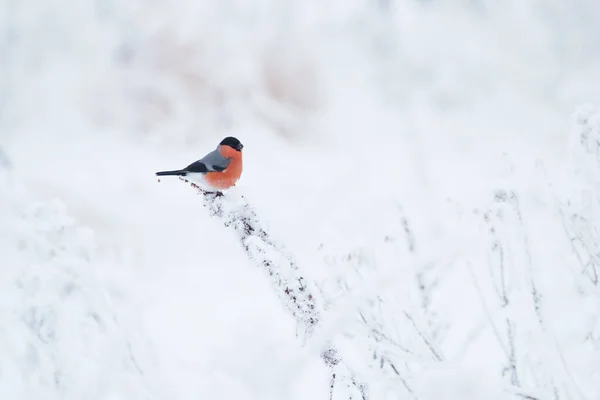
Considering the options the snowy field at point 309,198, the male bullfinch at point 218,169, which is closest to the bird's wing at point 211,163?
the male bullfinch at point 218,169

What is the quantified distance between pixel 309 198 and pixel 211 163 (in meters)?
0.49

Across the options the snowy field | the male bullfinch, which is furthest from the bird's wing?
the snowy field

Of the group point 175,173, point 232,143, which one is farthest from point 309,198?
point 175,173

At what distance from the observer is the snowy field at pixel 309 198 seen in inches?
78.1

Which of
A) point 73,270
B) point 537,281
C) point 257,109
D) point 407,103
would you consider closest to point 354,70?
point 407,103

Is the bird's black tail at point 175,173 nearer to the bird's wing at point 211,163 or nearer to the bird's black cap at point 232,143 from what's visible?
the bird's wing at point 211,163

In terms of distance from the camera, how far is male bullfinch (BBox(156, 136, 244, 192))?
2.00 metres

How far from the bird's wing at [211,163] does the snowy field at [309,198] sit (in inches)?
4.2

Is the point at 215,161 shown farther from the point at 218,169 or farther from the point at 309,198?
the point at 309,198

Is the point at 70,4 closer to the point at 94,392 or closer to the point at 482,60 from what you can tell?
the point at 94,392

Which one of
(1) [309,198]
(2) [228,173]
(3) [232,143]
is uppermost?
(3) [232,143]

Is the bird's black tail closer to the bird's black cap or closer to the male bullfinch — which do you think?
the male bullfinch

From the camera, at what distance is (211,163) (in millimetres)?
2055

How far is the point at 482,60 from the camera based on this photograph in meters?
2.48
